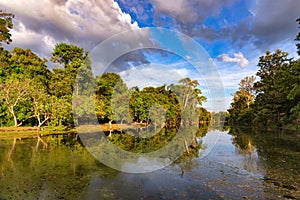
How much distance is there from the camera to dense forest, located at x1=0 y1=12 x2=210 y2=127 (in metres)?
29.6

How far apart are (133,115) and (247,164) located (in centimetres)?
3492

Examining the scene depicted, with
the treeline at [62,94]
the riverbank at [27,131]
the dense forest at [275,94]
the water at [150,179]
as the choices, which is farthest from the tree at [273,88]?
the riverbank at [27,131]

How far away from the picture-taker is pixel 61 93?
38219 millimetres

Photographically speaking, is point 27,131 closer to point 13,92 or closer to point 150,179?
point 13,92

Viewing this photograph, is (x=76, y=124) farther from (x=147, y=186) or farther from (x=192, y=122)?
(x=192, y=122)

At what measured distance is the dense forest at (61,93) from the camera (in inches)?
1164

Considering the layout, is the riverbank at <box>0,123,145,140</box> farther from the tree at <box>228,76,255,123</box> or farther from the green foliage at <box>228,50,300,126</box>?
the tree at <box>228,76,255,123</box>

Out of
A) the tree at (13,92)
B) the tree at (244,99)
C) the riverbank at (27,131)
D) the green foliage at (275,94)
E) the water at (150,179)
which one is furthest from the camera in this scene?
the tree at (244,99)

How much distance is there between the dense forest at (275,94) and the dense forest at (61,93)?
1983cm

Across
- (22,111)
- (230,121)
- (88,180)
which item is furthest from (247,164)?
(230,121)

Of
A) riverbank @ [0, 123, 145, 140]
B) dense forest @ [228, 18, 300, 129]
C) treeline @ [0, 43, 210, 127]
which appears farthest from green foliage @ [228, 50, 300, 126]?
riverbank @ [0, 123, 145, 140]

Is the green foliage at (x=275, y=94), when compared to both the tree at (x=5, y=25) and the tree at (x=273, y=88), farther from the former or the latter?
the tree at (x=5, y=25)

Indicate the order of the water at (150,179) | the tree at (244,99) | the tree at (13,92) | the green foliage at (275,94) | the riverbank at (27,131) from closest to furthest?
the water at (150,179) < the riverbank at (27,131) < the tree at (13,92) < the green foliage at (275,94) < the tree at (244,99)

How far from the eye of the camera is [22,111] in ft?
100
